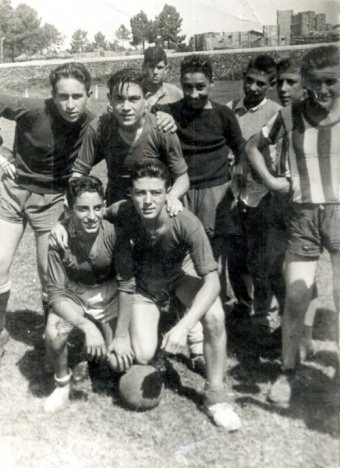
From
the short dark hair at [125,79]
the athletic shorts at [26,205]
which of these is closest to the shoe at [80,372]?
the athletic shorts at [26,205]

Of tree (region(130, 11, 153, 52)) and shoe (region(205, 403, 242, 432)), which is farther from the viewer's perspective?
tree (region(130, 11, 153, 52))

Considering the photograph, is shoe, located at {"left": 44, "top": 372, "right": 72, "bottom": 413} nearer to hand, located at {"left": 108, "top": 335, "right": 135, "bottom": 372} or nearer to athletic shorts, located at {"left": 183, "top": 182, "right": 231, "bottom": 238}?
hand, located at {"left": 108, "top": 335, "right": 135, "bottom": 372}

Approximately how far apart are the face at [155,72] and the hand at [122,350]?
8.09 feet

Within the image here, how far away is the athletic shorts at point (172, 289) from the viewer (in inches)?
134

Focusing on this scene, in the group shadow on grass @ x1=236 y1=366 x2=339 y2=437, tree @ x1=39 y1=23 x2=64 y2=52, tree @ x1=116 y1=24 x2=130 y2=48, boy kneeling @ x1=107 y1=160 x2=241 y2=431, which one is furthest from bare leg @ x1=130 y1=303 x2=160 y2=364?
tree @ x1=39 y1=23 x2=64 y2=52

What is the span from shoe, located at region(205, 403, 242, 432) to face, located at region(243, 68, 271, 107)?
2.26m

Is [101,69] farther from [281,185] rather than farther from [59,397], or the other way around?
[59,397]

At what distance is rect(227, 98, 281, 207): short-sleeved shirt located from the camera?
4016mm

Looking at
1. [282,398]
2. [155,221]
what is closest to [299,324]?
[282,398]

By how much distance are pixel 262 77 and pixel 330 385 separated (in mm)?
2228

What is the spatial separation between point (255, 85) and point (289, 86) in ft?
0.89

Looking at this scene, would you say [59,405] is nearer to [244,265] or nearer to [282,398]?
[282,398]

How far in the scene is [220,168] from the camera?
3822 millimetres

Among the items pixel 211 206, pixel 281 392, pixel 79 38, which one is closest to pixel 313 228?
pixel 211 206
